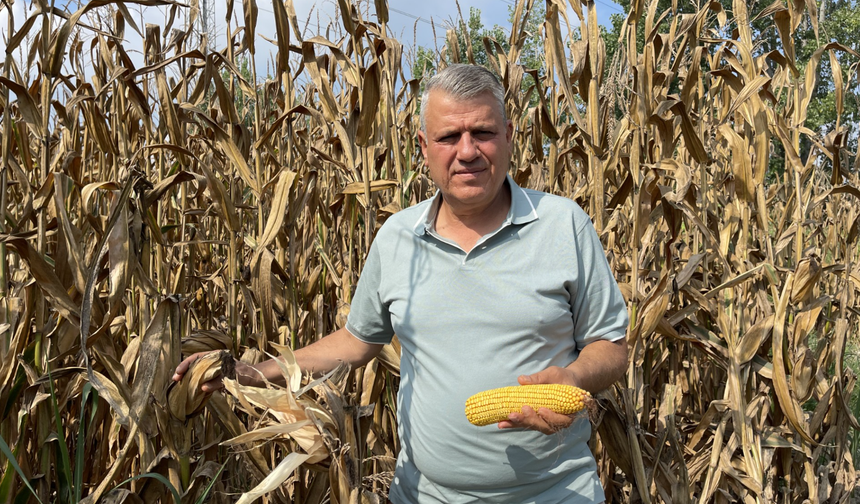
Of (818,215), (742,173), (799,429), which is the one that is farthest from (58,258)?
(818,215)

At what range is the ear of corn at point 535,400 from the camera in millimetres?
1483

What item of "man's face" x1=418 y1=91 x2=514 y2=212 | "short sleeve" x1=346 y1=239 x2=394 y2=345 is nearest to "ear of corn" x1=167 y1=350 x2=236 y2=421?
"short sleeve" x1=346 y1=239 x2=394 y2=345

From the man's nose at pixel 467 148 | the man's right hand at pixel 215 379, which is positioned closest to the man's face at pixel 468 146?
the man's nose at pixel 467 148

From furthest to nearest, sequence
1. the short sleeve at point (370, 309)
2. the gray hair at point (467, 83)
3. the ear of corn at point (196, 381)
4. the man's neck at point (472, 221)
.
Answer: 1. the short sleeve at point (370, 309)
2. the man's neck at point (472, 221)
3. the gray hair at point (467, 83)
4. the ear of corn at point (196, 381)

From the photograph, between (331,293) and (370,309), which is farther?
(331,293)

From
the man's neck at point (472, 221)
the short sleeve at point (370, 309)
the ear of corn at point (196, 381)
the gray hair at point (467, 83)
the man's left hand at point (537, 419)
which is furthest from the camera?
the short sleeve at point (370, 309)

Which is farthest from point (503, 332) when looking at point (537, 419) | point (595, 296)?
point (537, 419)

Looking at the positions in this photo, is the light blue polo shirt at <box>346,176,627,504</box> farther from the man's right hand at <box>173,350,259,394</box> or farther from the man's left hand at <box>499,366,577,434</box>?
the man's right hand at <box>173,350,259,394</box>

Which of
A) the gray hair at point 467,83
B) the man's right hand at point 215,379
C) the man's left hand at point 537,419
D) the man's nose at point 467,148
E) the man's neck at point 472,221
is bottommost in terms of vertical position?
the man's left hand at point 537,419

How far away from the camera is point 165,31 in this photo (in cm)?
302

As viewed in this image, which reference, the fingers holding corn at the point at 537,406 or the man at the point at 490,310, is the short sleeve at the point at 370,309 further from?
the fingers holding corn at the point at 537,406

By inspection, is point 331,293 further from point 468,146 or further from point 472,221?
point 468,146

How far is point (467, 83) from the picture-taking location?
1.81 m

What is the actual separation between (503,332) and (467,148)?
52 cm
